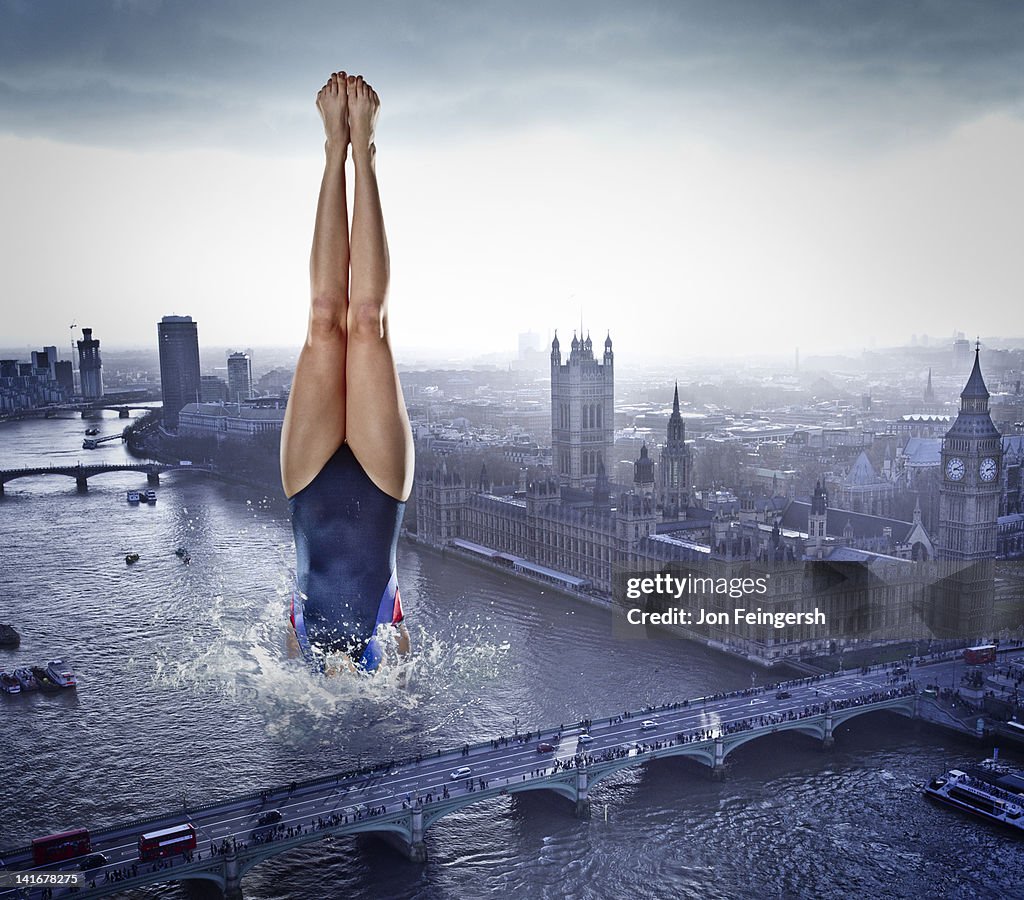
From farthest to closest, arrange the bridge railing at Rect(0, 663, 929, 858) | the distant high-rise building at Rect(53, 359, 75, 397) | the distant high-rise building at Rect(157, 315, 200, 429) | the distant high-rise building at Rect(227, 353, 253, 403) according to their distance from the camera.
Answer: the distant high-rise building at Rect(227, 353, 253, 403), the distant high-rise building at Rect(157, 315, 200, 429), the distant high-rise building at Rect(53, 359, 75, 397), the bridge railing at Rect(0, 663, 929, 858)

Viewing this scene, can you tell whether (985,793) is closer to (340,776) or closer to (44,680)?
(340,776)

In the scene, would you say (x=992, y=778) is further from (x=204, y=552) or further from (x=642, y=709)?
(x=204, y=552)

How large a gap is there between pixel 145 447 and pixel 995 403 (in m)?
15.9

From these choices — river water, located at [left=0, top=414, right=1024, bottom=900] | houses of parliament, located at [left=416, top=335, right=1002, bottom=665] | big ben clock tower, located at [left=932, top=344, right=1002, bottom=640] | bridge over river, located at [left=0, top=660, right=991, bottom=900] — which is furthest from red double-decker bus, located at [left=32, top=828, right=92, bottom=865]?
big ben clock tower, located at [left=932, top=344, right=1002, bottom=640]

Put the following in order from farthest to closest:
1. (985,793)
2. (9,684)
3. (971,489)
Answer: (971,489), (9,684), (985,793)

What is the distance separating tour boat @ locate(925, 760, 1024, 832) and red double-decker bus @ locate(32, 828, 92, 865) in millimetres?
5953

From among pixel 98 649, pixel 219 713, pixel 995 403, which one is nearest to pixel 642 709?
pixel 219 713

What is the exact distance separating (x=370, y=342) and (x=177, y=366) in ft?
55.9

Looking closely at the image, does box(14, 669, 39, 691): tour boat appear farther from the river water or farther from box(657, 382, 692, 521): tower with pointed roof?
box(657, 382, 692, 521): tower with pointed roof

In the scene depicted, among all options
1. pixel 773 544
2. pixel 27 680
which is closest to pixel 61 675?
pixel 27 680

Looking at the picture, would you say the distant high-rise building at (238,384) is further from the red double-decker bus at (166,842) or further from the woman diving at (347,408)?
the woman diving at (347,408)

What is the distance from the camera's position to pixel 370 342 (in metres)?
1.56

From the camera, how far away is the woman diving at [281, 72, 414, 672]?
157 centimetres

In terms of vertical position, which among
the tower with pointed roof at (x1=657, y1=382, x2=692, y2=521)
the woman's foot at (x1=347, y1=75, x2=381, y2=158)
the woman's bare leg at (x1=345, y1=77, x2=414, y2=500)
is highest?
the woman's foot at (x1=347, y1=75, x2=381, y2=158)
